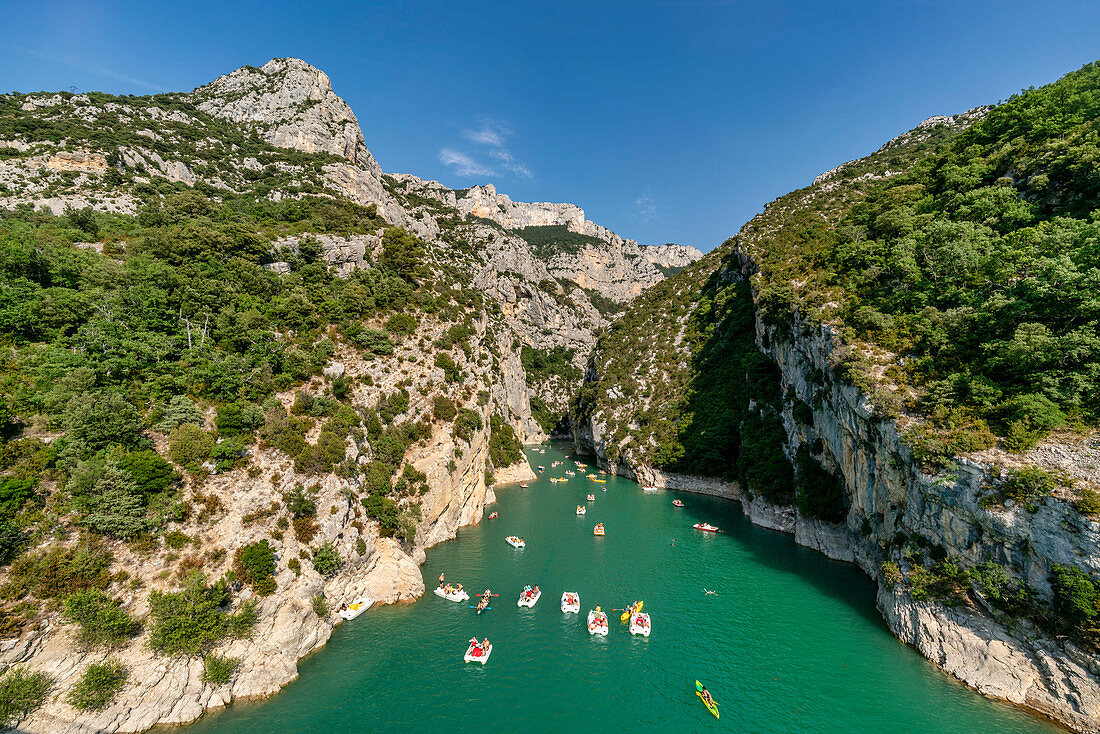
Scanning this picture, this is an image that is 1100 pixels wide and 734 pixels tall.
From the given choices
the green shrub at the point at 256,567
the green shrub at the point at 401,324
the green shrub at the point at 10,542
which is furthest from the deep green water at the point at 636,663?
the green shrub at the point at 401,324

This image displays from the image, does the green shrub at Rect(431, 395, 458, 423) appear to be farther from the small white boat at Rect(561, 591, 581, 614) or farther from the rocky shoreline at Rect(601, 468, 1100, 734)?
the rocky shoreline at Rect(601, 468, 1100, 734)

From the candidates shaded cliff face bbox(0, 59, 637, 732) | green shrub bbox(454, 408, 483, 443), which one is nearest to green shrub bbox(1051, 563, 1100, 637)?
shaded cliff face bbox(0, 59, 637, 732)

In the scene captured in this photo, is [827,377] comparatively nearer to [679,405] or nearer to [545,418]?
[679,405]

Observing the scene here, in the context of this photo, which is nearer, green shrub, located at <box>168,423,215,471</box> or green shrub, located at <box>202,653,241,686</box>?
green shrub, located at <box>202,653,241,686</box>

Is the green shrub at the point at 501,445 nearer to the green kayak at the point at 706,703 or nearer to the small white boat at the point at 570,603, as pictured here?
the small white boat at the point at 570,603

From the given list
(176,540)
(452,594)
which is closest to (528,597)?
(452,594)

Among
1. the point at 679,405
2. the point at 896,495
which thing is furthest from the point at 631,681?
the point at 679,405
